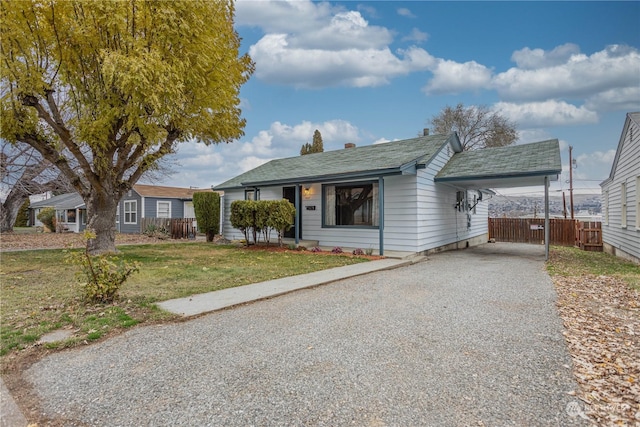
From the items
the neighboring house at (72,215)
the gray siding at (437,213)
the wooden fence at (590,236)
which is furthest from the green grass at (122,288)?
the neighboring house at (72,215)

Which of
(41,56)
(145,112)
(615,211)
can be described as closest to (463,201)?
(615,211)

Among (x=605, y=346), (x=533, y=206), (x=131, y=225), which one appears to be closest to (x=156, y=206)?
(x=131, y=225)

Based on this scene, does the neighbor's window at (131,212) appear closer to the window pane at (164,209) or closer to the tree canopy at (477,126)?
the window pane at (164,209)

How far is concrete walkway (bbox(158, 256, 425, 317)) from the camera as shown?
4887 millimetres

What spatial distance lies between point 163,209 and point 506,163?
22.2m

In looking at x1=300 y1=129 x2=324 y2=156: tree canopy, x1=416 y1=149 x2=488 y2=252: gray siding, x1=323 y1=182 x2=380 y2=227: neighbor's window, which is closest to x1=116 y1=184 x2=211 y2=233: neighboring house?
x1=300 y1=129 x2=324 y2=156: tree canopy

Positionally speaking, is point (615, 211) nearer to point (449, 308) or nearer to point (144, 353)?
point (449, 308)

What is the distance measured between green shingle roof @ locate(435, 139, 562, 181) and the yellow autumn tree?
7948 millimetres

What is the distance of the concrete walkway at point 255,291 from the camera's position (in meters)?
4.89

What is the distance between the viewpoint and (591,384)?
8.94 feet

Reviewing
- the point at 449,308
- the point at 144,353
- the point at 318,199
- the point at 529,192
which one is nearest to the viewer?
the point at 144,353

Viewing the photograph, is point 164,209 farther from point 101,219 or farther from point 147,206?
point 101,219

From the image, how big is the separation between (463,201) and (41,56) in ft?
48.6

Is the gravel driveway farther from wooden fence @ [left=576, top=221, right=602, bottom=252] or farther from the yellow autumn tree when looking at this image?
wooden fence @ [left=576, top=221, right=602, bottom=252]
